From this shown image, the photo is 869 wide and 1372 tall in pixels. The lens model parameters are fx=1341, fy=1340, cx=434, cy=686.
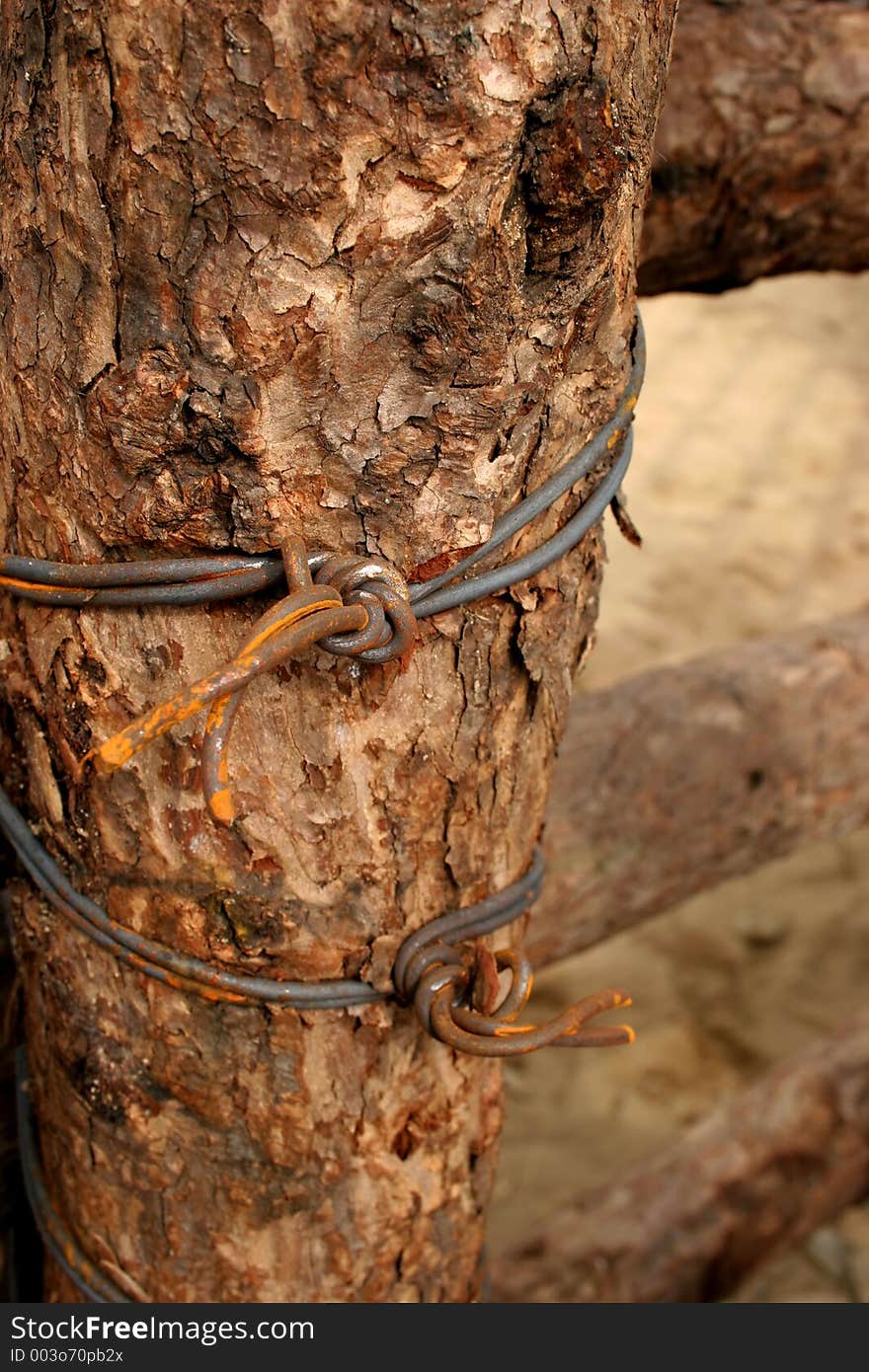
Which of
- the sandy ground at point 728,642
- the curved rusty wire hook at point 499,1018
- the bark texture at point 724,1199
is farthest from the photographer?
the sandy ground at point 728,642

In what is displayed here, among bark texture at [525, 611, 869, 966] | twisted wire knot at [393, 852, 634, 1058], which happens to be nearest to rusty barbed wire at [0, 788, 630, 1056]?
twisted wire knot at [393, 852, 634, 1058]

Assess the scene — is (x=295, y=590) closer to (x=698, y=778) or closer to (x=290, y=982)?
(x=290, y=982)

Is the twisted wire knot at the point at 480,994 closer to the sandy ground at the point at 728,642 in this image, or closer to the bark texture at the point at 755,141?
the bark texture at the point at 755,141

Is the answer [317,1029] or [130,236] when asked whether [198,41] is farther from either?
[317,1029]

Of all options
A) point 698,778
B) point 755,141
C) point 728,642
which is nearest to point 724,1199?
point 698,778

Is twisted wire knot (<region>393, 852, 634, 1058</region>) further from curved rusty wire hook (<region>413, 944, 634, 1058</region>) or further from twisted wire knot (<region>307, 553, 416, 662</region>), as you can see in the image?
twisted wire knot (<region>307, 553, 416, 662</region>)

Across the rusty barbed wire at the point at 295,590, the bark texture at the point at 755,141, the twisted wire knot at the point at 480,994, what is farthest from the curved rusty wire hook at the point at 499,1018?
the bark texture at the point at 755,141

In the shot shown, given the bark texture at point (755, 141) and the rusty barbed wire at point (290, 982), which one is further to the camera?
the bark texture at point (755, 141)
